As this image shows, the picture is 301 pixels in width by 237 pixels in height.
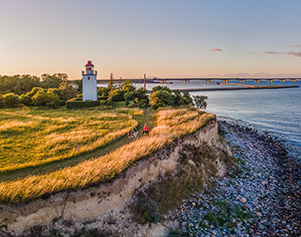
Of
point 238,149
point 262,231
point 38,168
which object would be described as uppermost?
point 38,168

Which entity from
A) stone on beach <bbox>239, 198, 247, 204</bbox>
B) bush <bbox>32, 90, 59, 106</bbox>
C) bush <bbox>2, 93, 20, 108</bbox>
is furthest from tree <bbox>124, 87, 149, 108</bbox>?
stone on beach <bbox>239, 198, 247, 204</bbox>

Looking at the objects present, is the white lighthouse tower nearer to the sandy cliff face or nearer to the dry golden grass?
the dry golden grass

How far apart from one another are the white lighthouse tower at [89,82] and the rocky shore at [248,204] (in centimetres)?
3423

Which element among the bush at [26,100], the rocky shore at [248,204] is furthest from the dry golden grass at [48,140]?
the bush at [26,100]

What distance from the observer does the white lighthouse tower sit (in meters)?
47.7

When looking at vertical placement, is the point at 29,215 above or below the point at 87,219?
above

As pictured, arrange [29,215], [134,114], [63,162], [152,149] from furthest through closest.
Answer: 1. [134,114]
2. [152,149]
3. [63,162]
4. [29,215]

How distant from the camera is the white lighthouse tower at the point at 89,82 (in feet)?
156

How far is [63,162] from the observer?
51.3 ft

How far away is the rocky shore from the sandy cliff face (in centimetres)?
296

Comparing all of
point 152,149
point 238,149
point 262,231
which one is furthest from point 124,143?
point 238,149

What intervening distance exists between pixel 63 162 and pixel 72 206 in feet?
14.9

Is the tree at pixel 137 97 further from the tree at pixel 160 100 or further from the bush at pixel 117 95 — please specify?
the bush at pixel 117 95

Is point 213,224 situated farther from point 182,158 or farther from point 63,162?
point 63,162
